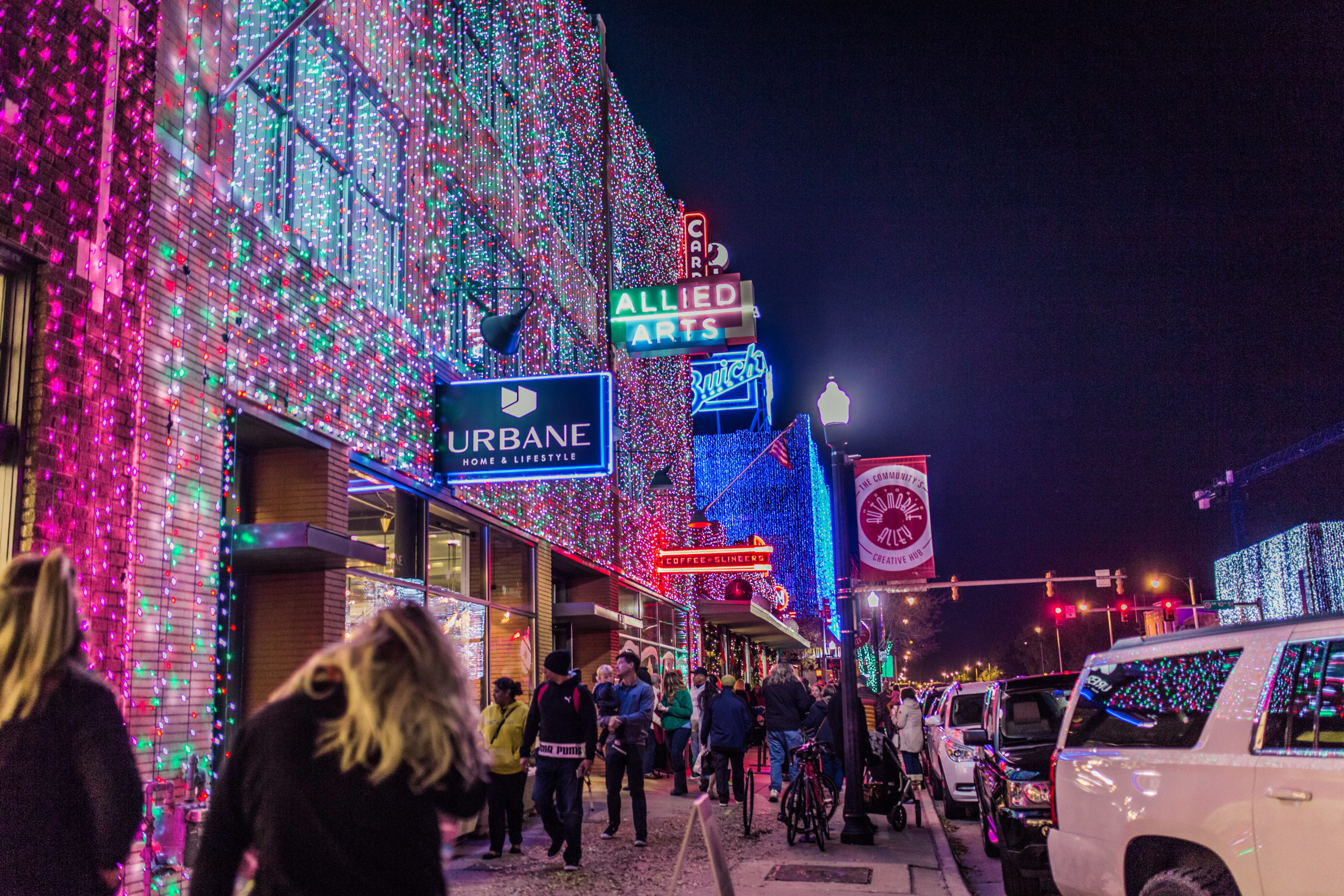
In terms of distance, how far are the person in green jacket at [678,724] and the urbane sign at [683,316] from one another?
17.9ft

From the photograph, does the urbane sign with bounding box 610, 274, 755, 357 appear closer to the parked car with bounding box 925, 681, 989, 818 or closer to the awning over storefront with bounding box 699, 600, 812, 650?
the parked car with bounding box 925, 681, 989, 818

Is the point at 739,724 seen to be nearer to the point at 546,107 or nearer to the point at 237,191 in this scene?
the point at 237,191

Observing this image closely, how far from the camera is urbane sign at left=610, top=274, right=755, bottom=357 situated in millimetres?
15430

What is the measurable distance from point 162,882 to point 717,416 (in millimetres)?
48500

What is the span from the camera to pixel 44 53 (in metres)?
A: 7.33

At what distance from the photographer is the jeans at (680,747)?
16.9 metres

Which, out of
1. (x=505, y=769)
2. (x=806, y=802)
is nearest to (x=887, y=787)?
(x=806, y=802)

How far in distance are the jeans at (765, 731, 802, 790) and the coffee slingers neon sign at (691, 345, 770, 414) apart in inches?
1616

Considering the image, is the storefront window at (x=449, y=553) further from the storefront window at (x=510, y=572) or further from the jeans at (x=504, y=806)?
the jeans at (x=504, y=806)

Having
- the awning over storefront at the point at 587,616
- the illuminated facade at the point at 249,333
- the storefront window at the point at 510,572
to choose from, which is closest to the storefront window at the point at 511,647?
the illuminated facade at the point at 249,333

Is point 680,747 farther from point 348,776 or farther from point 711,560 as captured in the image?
point 348,776

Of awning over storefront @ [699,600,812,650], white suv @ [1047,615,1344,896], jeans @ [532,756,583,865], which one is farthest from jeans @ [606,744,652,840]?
awning over storefront @ [699,600,812,650]

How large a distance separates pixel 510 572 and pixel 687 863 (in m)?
7.67

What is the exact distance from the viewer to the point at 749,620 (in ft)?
124
